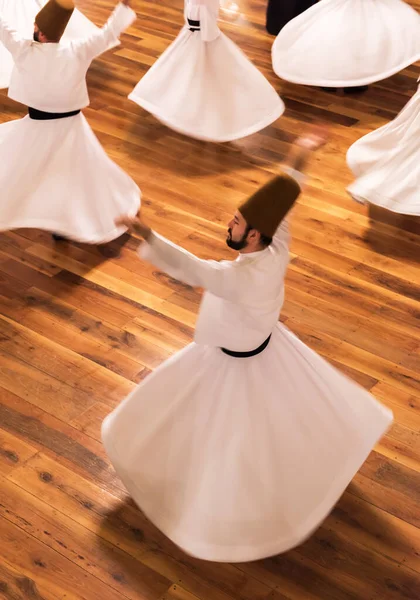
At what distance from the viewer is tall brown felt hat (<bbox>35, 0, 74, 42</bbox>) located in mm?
3383

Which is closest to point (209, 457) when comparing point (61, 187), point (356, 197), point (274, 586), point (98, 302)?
point (274, 586)

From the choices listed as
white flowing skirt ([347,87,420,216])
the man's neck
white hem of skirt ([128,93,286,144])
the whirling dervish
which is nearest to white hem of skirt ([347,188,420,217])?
white flowing skirt ([347,87,420,216])

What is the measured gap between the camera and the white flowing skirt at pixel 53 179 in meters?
3.65

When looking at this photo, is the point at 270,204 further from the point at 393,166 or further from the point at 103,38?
the point at 393,166

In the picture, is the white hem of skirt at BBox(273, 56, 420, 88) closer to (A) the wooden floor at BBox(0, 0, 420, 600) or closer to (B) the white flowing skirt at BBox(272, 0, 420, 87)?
(B) the white flowing skirt at BBox(272, 0, 420, 87)

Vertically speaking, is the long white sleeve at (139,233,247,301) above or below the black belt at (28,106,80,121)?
above

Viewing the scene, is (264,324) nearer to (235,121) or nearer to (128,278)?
(128,278)

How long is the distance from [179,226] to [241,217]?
181 centimetres

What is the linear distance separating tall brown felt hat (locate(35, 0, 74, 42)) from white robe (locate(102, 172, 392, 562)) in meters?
1.55

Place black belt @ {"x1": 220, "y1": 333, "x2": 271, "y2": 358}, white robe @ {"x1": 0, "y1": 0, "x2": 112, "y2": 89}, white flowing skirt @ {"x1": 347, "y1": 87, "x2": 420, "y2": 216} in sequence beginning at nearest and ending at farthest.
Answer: black belt @ {"x1": 220, "y1": 333, "x2": 271, "y2": 358}, white flowing skirt @ {"x1": 347, "y1": 87, "x2": 420, "y2": 216}, white robe @ {"x1": 0, "y1": 0, "x2": 112, "y2": 89}

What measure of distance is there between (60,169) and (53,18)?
2.00ft

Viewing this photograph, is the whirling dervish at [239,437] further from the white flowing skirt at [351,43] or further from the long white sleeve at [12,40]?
the white flowing skirt at [351,43]

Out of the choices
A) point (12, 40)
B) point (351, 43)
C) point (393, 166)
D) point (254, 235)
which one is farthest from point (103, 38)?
point (351, 43)

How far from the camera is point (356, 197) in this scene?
428 cm
